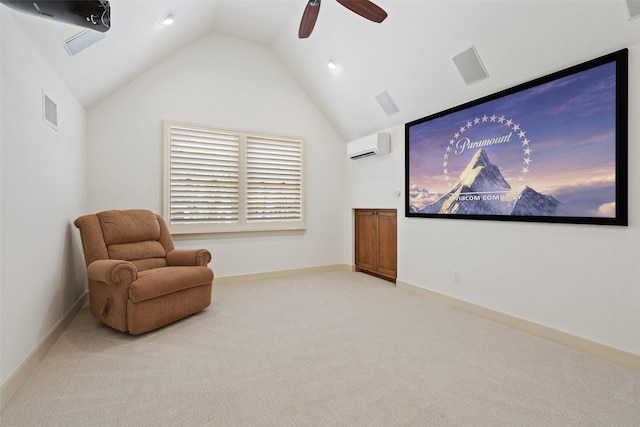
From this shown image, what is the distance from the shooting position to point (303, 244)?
5.45m

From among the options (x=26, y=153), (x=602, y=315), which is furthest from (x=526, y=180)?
(x=26, y=153)

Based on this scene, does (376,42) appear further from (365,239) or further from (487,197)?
(365,239)

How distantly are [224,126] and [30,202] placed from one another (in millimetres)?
2841

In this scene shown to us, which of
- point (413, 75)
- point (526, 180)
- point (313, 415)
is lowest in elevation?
point (313, 415)

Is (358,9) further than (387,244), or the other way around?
(387,244)

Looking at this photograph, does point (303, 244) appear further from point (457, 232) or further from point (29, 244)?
point (29, 244)

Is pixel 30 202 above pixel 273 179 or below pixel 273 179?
below

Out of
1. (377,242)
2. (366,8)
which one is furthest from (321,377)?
(377,242)

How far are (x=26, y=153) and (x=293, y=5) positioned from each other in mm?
3419

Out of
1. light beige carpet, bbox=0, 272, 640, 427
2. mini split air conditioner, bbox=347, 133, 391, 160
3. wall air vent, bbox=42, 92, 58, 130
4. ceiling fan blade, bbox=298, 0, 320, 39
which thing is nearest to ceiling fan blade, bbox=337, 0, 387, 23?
ceiling fan blade, bbox=298, 0, 320, 39

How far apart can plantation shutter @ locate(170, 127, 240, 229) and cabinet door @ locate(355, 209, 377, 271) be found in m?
2.12

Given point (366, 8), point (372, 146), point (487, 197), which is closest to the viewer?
point (366, 8)

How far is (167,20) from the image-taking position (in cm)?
342

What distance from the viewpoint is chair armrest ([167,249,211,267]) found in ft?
11.6
